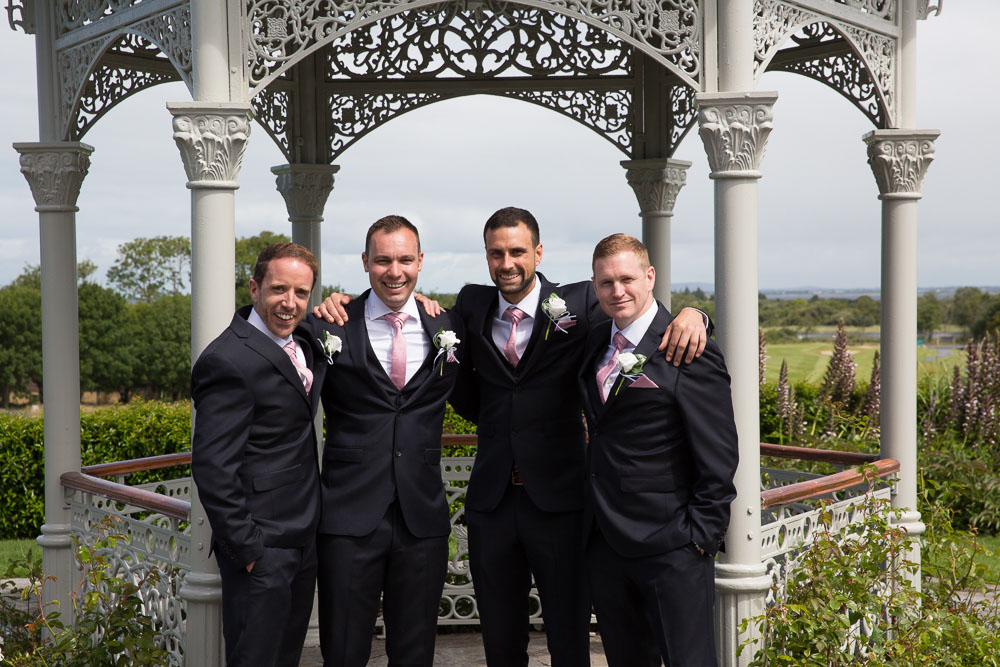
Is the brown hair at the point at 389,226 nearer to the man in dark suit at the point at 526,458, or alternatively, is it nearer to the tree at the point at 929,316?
the man in dark suit at the point at 526,458

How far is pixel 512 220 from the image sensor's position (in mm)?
4070

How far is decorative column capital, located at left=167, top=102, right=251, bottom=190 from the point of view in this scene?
4660mm

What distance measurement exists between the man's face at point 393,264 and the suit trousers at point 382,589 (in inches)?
34.2

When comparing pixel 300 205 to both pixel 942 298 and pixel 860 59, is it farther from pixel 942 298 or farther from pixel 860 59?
pixel 942 298

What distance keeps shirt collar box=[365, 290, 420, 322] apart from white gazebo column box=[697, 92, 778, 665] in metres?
1.52

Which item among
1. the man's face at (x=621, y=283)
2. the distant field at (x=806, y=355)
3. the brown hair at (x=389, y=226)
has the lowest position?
the distant field at (x=806, y=355)

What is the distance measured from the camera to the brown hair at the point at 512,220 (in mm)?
4070

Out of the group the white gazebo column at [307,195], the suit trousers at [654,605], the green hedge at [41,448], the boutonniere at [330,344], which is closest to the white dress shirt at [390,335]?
the boutonniere at [330,344]

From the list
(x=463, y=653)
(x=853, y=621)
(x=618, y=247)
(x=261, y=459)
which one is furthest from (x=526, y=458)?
(x=463, y=653)

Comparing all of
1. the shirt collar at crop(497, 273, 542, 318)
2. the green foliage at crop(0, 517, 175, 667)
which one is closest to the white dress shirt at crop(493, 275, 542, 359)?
the shirt collar at crop(497, 273, 542, 318)

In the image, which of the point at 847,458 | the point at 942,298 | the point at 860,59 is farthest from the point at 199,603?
the point at 942,298

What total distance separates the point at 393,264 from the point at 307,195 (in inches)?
147

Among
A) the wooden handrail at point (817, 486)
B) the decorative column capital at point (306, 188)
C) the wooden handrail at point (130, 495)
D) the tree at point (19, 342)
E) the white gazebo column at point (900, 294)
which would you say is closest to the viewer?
the wooden handrail at point (130, 495)

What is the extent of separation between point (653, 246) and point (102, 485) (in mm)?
4388
